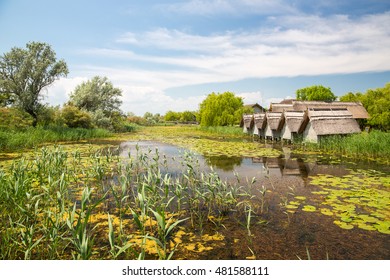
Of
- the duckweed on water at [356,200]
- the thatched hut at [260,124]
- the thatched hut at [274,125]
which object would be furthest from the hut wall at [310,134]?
the duckweed on water at [356,200]

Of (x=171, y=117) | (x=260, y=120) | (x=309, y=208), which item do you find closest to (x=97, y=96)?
(x=260, y=120)

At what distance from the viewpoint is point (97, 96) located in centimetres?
2844

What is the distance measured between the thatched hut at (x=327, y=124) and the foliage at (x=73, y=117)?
18.4m

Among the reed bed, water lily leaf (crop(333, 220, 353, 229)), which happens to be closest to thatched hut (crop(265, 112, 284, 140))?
the reed bed

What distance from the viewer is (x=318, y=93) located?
158 ft

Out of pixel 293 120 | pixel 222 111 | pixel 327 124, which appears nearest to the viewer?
pixel 327 124

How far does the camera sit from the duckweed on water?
433 cm

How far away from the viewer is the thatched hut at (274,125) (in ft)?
63.1

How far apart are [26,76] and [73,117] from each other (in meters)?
4.60

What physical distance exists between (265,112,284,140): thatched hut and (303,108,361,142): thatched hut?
12.0 ft

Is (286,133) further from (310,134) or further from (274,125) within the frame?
(310,134)
